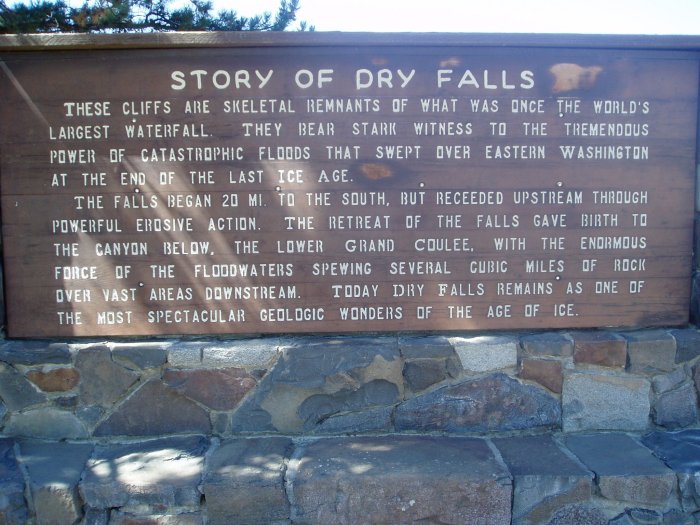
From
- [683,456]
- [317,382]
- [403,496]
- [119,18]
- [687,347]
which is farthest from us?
[119,18]

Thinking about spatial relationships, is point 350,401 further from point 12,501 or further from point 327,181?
point 12,501

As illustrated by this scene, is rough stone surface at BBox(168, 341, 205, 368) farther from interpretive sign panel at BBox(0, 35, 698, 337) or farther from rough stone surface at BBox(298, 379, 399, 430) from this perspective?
rough stone surface at BBox(298, 379, 399, 430)

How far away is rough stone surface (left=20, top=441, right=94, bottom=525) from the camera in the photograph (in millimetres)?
2668

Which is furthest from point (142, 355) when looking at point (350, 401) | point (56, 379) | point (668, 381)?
point (668, 381)

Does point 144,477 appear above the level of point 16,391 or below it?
below

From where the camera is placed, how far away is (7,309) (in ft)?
10.4

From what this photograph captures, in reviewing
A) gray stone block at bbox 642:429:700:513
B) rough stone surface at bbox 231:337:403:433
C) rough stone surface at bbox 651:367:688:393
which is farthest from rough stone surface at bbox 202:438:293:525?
rough stone surface at bbox 651:367:688:393

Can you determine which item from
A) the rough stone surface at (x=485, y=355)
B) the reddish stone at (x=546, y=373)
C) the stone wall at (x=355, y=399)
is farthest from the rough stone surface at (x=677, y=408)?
the rough stone surface at (x=485, y=355)

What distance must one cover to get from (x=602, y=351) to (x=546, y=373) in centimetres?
32

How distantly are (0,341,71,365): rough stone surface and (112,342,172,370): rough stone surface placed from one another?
0.26 metres

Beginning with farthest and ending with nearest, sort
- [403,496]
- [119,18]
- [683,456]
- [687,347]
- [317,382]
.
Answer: [119,18]
[687,347]
[317,382]
[683,456]
[403,496]

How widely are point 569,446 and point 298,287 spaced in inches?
63.6

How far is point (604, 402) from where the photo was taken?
318 centimetres

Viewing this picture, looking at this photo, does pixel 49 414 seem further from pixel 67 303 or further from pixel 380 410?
pixel 380 410
